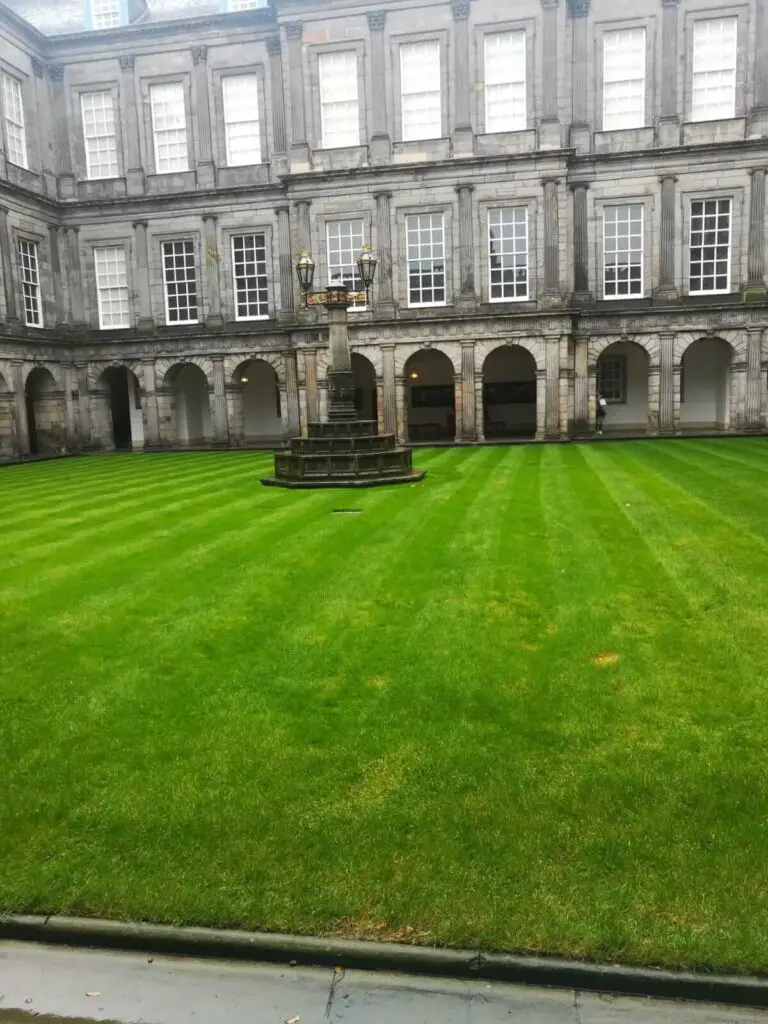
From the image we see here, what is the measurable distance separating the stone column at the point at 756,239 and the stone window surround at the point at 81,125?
2291cm

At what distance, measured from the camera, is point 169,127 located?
101 ft

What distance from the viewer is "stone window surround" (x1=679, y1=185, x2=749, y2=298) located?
2778 centimetres

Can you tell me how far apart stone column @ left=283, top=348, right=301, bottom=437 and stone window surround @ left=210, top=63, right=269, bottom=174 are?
6797mm

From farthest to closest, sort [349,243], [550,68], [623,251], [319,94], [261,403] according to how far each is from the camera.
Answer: [261,403] → [349,243] → [623,251] → [319,94] → [550,68]

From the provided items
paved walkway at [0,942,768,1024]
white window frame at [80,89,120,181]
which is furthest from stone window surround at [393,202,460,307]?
paved walkway at [0,942,768,1024]

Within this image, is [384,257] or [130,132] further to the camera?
[130,132]

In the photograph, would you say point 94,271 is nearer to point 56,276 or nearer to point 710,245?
point 56,276

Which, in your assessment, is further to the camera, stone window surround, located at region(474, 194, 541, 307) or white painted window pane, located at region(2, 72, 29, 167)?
white painted window pane, located at region(2, 72, 29, 167)

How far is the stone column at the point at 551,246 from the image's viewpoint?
27.5 m

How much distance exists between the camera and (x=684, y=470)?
1719 centimetres

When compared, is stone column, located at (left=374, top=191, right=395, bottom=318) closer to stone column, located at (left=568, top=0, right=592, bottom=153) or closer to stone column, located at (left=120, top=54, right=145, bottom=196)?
stone column, located at (left=568, top=0, right=592, bottom=153)

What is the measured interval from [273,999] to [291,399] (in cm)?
2854

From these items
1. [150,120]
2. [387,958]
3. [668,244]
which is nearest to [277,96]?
[150,120]

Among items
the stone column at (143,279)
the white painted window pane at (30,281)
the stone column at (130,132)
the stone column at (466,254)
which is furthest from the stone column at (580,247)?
the white painted window pane at (30,281)
